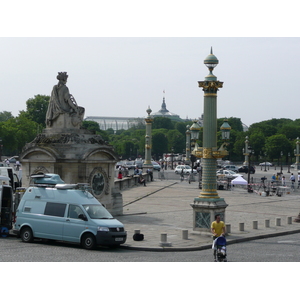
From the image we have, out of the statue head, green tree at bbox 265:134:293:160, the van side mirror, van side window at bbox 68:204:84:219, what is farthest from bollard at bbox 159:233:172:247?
green tree at bbox 265:134:293:160

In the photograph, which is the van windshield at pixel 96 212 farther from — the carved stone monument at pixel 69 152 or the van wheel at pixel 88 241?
the carved stone monument at pixel 69 152

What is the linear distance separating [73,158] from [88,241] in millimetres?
7711

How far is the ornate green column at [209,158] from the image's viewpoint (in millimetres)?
22900

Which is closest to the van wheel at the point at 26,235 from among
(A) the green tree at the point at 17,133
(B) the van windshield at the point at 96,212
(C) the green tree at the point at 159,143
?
(B) the van windshield at the point at 96,212

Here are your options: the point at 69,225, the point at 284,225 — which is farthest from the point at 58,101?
the point at 284,225

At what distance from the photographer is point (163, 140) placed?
17375 centimetres

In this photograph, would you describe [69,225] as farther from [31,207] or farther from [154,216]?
[154,216]

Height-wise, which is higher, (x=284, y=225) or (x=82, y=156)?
(x=82, y=156)

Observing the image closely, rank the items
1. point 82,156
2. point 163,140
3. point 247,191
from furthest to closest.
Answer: point 163,140
point 247,191
point 82,156

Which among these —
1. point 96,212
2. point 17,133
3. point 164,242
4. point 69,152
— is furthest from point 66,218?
point 17,133

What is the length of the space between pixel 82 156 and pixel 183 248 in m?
8.13

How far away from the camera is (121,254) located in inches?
723

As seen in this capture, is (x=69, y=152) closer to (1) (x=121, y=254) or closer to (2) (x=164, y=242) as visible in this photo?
(2) (x=164, y=242)

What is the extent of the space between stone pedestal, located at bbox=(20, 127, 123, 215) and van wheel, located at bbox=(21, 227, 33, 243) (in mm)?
5961
